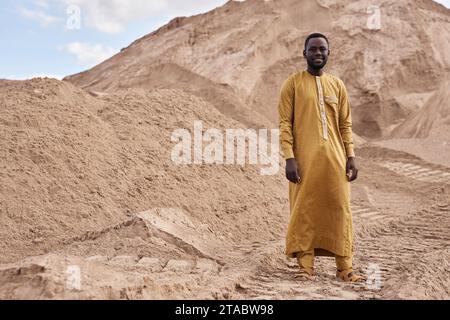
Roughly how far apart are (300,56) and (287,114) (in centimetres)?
1371

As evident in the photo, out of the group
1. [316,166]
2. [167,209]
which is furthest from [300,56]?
[316,166]

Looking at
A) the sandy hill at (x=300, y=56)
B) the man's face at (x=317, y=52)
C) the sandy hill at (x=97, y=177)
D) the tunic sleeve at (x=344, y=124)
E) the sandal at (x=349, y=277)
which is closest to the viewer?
the sandal at (x=349, y=277)

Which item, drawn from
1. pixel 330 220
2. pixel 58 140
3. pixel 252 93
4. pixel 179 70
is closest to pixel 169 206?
pixel 58 140

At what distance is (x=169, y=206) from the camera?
5324mm

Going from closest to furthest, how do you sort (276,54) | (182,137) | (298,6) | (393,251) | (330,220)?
(330,220), (393,251), (182,137), (276,54), (298,6)

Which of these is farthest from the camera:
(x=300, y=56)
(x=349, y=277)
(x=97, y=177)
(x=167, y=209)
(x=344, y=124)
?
(x=300, y=56)

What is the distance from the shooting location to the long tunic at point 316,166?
3.32 m

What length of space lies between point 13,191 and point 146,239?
1566mm

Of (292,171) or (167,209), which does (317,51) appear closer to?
(292,171)

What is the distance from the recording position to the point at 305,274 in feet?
10.9

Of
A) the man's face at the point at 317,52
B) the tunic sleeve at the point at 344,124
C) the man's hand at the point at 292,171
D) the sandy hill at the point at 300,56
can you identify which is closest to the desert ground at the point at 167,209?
the man's hand at the point at 292,171

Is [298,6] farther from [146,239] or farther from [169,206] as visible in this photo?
[146,239]

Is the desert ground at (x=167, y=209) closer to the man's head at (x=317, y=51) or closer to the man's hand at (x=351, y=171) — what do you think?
the man's hand at (x=351, y=171)

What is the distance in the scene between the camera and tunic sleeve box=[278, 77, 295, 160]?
3428mm
